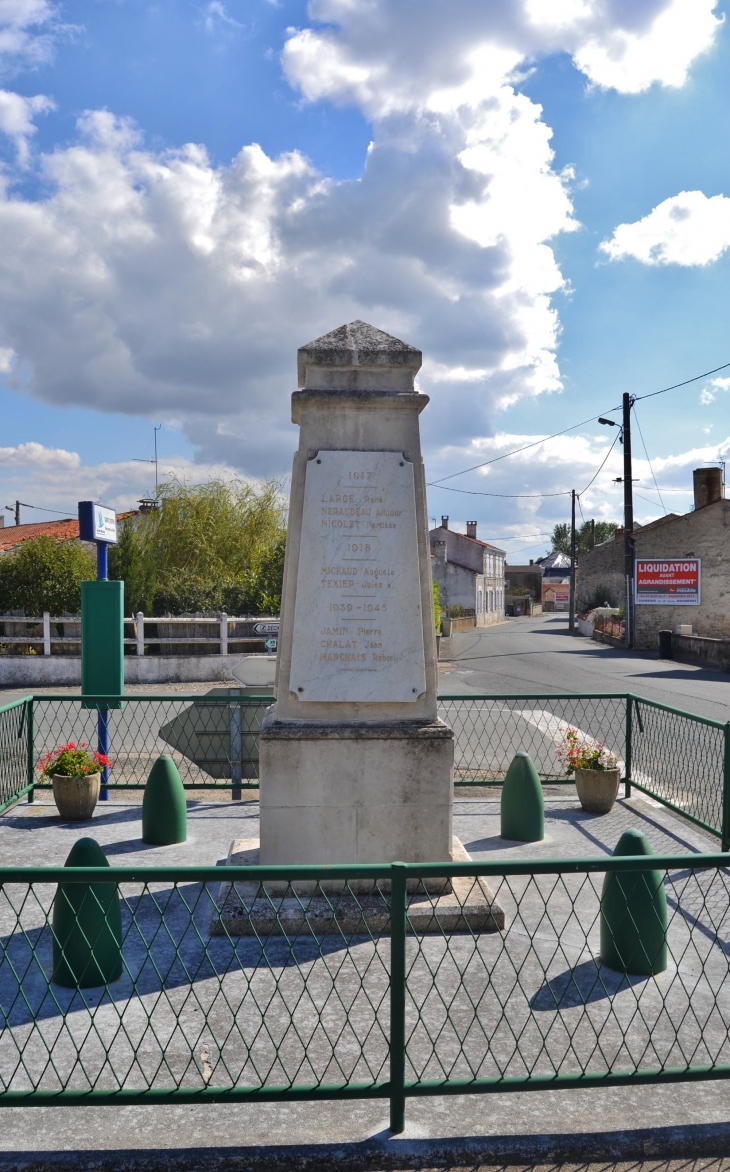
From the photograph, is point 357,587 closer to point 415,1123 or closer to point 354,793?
point 354,793

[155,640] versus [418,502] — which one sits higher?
[418,502]

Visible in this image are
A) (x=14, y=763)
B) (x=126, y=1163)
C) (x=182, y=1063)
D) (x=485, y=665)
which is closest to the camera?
(x=126, y=1163)

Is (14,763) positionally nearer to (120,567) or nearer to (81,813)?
(81,813)

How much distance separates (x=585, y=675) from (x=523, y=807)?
16419 millimetres

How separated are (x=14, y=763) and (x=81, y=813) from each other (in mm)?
1217

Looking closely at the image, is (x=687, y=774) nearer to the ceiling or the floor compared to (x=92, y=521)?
nearer to the floor

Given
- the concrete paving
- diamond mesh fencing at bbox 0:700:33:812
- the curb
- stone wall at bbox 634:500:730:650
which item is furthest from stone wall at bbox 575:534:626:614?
the curb

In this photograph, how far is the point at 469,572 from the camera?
A: 6681 cm

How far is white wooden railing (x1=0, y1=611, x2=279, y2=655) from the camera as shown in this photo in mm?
20812

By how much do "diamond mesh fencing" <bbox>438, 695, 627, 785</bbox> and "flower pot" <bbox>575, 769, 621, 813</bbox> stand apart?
2.54 feet

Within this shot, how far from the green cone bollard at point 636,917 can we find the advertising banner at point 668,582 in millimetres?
29699

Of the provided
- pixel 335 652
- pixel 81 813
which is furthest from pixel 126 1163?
pixel 81 813

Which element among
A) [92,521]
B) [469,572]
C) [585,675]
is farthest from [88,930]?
[469,572]

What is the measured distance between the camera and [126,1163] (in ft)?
9.70
